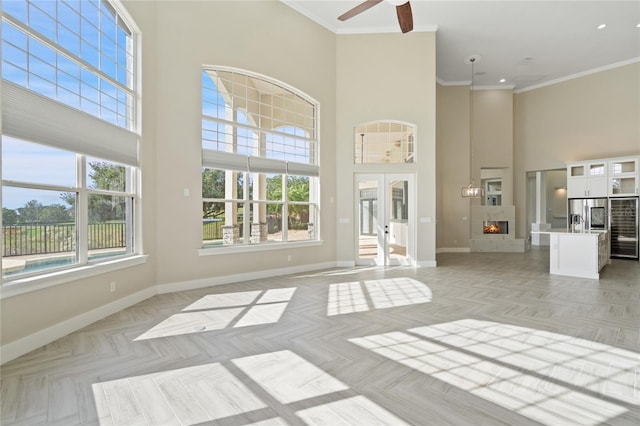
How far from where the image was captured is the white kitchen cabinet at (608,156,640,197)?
849 centimetres

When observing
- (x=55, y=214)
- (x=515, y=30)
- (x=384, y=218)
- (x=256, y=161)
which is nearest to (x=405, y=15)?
(x=256, y=161)

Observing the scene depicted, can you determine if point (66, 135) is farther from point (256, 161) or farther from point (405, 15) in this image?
point (405, 15)

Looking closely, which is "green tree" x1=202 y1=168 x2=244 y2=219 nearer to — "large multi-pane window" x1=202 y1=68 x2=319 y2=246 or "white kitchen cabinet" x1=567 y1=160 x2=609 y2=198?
"large multi-pane window" x1=202 y1=68 x2=319 y2=246

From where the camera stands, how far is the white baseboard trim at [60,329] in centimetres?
278

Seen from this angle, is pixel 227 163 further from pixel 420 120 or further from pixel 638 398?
pixel 638 398

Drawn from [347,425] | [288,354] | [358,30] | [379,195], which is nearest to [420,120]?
[379,195]

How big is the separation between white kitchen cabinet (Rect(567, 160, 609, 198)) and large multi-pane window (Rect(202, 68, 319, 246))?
7.82m

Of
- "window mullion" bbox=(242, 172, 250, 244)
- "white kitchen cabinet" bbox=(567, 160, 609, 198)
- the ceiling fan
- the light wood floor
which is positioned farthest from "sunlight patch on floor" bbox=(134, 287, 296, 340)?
"white kitchen cabinet" bbox=(567, 160, 609, 198)

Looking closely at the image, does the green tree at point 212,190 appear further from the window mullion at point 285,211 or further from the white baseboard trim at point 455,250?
the white baseboard trim at point 455,250

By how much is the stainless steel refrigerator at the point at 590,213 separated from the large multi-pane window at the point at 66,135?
10.7m

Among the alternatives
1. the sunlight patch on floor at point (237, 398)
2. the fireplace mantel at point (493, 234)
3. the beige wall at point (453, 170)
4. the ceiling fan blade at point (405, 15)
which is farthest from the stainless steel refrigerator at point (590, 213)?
the sunlight patch on floor at point (237, 398)

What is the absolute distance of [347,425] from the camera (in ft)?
6.31

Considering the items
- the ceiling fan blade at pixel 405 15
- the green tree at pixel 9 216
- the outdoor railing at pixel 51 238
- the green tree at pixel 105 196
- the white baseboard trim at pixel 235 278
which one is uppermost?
the ceiling fan blade at pixel 405 15

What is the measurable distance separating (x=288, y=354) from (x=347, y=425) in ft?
3.47
